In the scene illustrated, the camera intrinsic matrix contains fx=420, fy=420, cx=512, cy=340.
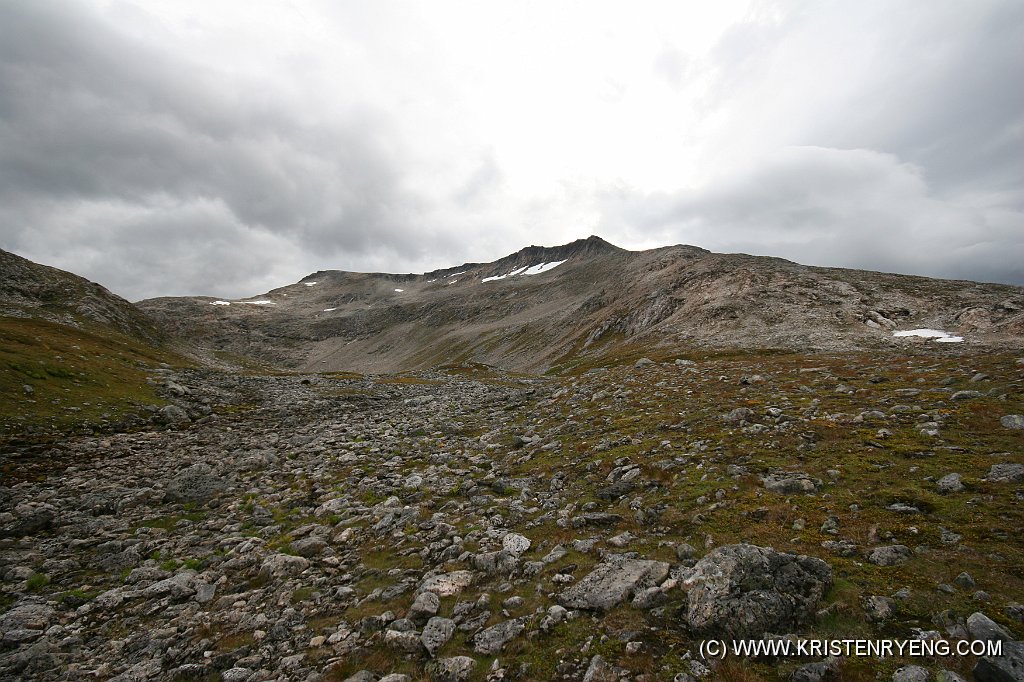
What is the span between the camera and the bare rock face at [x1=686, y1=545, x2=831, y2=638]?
21.4 ft

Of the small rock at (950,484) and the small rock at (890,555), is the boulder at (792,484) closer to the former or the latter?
the small rock at (950,484)

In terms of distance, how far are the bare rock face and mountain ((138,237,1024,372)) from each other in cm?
4120

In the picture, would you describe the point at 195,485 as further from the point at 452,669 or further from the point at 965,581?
the point at 965,581

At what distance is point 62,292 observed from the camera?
8200 cm

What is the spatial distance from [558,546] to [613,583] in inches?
87.5

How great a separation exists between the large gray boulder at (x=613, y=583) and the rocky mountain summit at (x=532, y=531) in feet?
0.18

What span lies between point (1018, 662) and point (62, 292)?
401 feet

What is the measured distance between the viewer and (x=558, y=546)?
33.3 ft

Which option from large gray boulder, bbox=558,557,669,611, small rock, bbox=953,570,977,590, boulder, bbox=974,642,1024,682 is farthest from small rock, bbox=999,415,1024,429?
large gray boulder, bbox=558,557,669,611

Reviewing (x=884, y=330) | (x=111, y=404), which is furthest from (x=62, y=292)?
(x=884, y=330)

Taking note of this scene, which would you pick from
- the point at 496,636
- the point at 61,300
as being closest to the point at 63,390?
the point at 496,636

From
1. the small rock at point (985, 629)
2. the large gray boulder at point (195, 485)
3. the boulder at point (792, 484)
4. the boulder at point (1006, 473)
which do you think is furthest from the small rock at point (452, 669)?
the large gray boulder at point (195, 485)

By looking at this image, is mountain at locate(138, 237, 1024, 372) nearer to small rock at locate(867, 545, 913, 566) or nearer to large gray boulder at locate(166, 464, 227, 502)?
small rock at locate(867, 545, 913, 566)

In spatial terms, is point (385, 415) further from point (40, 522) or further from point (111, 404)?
point (40, 522)
